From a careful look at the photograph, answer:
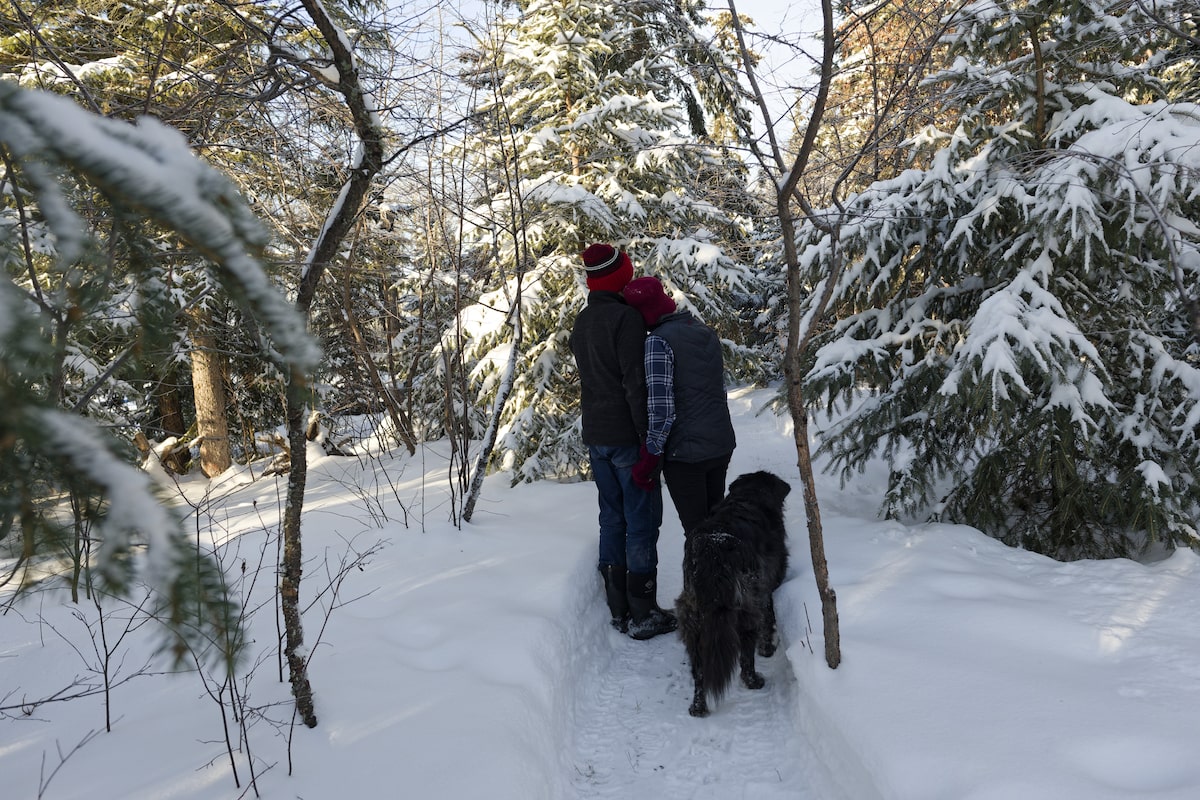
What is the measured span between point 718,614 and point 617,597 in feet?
3.99

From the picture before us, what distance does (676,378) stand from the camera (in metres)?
3.75

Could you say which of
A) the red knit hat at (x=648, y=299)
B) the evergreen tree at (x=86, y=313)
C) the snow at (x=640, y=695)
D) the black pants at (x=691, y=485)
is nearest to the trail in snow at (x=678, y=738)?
the snow at (x=640, y=695)

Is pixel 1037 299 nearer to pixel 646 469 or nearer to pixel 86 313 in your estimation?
pixel 646 469

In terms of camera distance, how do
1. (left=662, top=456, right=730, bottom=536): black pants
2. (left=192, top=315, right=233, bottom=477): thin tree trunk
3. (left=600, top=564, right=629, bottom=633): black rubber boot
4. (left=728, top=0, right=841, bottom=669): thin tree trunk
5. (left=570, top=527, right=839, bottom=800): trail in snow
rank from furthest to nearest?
1. (left=192, top=315, right=233, bottom=477): thin tree trunk
2. (left=600, top=564, right=629, bottom=633): black rubber boot
3. (left=662, top=456, right=730, bottom=536): black pants
4. (left=570, top=527, right=839, bottom=800): trail in snow
5. (left=728, top=0, right=841, bottom=669): thin tree trunk

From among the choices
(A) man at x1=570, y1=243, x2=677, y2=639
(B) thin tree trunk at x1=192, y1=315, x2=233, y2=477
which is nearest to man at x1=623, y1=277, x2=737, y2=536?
(A) man at x1=570, y1=243, x2=677, y2=639

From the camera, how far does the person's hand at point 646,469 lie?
3705 millimetres

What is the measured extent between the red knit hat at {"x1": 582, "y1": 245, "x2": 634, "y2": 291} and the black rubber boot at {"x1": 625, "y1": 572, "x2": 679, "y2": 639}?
1.91 meters

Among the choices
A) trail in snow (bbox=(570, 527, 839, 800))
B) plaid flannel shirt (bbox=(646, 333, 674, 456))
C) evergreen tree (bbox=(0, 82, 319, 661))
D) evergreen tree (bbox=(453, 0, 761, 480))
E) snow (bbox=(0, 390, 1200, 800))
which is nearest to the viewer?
evergreen tree (bbox=(0, 82, 319, 661))

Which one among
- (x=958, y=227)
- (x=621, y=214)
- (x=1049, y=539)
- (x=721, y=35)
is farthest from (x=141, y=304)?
(x=621, y=214)

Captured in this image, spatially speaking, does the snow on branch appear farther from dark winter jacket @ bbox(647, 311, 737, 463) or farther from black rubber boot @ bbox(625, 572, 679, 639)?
black rubber boot @ bbox(625, 572, 679, 639)

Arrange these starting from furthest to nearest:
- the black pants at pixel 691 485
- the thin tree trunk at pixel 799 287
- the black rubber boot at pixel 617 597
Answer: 1. the black rubber boot at pixel 617 597
2. the black pants at pixel 691 485
3. the thin tree trunk at pixel 799 287

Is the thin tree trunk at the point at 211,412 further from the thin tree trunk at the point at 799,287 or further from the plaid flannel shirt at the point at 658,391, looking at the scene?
the thin tree trunk at the point at 799,287

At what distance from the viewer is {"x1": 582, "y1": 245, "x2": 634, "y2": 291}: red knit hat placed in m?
3.84

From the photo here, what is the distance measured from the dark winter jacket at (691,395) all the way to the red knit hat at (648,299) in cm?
15
